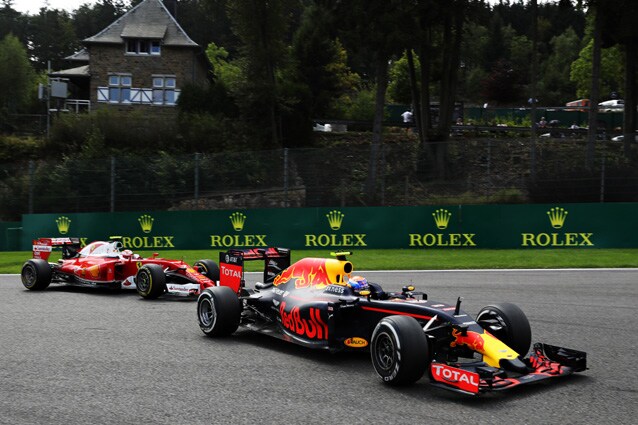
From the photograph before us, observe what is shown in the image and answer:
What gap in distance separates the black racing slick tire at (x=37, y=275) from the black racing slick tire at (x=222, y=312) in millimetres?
6467

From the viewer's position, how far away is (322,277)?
30.0 ft

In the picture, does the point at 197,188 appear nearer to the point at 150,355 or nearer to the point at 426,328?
the point at 150,355

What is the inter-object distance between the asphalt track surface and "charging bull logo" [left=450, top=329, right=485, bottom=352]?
501 millimetres

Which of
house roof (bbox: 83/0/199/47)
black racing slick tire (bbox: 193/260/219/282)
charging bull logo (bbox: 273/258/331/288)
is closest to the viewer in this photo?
charging bull logo (bbox: 273/258/331/288)

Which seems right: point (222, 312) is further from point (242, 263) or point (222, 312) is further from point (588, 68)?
point (588, 68)

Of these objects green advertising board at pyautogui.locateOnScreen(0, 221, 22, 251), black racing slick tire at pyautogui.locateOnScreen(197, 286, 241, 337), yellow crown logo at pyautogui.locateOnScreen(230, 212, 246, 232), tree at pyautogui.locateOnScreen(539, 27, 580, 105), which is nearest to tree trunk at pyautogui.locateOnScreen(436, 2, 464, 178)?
yellow crown logo at pyautogui.locateOnScreen(230, 212, 246, 232)

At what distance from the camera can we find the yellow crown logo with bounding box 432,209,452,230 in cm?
2417

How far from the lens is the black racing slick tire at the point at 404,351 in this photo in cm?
700

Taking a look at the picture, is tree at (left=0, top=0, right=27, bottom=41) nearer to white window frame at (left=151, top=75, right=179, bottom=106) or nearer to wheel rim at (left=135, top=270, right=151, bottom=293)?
white window frame at (left=151, top=75, right=179, bottom=106)

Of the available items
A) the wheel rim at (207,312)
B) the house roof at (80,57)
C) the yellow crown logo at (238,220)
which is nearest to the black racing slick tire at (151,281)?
the wheel rim at (207,312)

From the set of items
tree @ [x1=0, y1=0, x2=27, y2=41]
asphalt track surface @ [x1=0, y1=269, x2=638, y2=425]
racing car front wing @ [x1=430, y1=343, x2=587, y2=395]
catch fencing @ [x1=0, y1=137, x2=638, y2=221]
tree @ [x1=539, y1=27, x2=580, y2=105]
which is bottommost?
asphalt track surface @ [x1=0, y1=269, x2=638, y2=425]

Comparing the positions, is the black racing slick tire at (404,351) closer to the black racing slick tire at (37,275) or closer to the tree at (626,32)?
the black racing slick tire at (37,275)

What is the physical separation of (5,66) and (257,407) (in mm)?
69573

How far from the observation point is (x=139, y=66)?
53.1 meters
